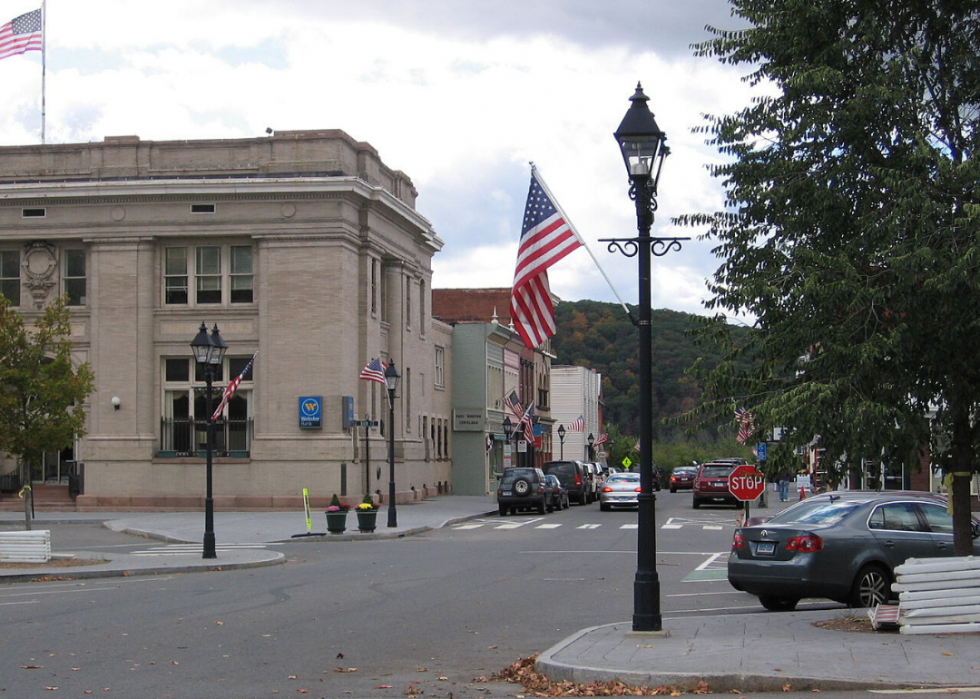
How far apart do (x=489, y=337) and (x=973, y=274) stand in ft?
178

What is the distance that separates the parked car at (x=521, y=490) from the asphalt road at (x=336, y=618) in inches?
622

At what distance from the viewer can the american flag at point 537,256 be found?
1608 centimetres

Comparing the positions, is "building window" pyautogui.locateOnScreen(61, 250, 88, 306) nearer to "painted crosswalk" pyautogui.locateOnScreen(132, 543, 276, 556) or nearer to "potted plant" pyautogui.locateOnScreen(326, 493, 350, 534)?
"painted crosswalk" pyautogui.locateOnScreen(132, 543, 276, 556)

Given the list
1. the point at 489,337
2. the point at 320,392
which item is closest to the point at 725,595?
the point at 320,392

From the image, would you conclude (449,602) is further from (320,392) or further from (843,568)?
(320,392)

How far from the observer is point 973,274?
11852mm

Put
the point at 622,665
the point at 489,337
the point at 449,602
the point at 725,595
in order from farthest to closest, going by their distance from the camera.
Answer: the point at 489,337 → the point at 725,595 → the point at 449,602 → the point at 622,665

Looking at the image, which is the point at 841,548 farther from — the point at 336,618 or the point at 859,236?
the point at 336,618

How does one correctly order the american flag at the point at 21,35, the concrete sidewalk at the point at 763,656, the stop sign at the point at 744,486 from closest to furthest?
the concrete sidewalk at the point at 763,656 < the stop sign at the point at 744,486 < the american flag at the point at 21,35

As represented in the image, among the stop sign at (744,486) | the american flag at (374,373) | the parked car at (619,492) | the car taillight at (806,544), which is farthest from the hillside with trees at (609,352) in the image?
the car taillight at (806,544)

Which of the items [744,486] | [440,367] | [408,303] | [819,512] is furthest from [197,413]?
[819,512]

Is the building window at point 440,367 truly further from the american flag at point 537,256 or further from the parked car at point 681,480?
the american flag at point 537,256

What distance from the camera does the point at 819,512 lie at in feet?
53.7

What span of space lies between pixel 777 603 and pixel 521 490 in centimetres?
2778
